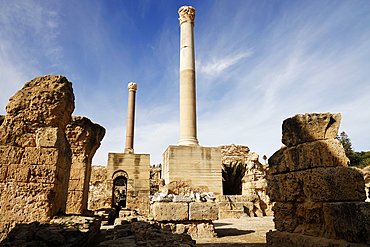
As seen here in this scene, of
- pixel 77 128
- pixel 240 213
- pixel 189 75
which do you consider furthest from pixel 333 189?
pixel 189 75

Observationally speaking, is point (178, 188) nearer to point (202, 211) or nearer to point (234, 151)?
point (202, 211)

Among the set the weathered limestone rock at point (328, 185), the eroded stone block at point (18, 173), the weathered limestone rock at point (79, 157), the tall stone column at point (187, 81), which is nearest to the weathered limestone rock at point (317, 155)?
the weathered limestone rock at point (328, 185)

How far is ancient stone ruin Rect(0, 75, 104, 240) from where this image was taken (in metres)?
4.26

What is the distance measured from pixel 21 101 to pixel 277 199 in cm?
497

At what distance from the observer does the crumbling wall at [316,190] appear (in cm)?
281

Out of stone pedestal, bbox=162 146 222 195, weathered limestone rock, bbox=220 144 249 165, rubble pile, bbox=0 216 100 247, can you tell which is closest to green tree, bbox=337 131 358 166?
weathered limestone rock, bbox=220 144 249 165

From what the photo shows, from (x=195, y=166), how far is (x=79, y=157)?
15.2ft

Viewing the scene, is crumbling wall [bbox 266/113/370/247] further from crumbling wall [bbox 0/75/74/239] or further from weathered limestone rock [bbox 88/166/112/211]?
weathered limestone rock [bbox 88/166/112/211]

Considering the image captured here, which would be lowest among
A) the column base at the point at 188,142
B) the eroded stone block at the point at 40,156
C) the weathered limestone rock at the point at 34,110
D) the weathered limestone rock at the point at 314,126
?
the eroded stone block at the point at 40,156

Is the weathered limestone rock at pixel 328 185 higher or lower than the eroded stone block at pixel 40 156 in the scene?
lower

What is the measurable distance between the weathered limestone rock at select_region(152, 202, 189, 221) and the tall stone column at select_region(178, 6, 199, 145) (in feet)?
18.3

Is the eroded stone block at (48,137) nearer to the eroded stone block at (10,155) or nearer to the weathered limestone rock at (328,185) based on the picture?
the eroded stone block at (10,155)

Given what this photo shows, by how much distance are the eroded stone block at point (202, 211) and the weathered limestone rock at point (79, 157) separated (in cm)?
395

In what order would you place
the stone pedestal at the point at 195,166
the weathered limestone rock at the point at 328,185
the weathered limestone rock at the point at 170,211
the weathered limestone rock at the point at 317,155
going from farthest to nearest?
the stone pedestal at the point at 195,166 → the weathered limestone rock at the point at 170,211 → the weathered limestone rock at the point at 317,155 → the weathered limestone rock at the point at 328,185
